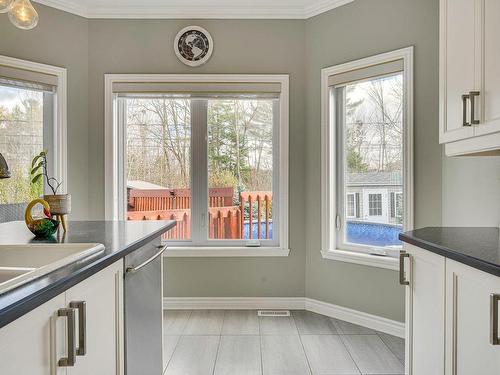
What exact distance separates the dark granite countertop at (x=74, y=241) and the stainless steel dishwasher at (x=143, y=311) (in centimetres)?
8

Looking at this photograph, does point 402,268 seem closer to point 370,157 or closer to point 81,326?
point 81,326

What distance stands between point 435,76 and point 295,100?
1.15 meters

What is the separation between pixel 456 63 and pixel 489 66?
0.82 ft

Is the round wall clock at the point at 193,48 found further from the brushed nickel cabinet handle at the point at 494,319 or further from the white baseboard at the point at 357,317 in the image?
the brushed nickel cabinet handle at the point at 494,319

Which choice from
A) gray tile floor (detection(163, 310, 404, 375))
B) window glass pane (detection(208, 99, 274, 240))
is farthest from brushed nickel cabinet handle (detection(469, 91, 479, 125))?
window glass pane (detection(208, 99, 274, 240))

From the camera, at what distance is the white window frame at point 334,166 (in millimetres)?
2764

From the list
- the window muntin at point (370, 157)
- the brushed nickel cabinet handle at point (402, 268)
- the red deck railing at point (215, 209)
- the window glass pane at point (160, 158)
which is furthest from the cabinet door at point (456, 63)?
the window glass pane at point (160, 158)

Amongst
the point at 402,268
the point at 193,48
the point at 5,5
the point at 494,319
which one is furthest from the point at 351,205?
the point at 5,5

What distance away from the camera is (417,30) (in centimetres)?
272

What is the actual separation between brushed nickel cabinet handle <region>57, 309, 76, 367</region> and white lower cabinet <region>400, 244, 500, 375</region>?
1191 mm

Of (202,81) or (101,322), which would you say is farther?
(202,81)

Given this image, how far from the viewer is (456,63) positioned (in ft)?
5.74

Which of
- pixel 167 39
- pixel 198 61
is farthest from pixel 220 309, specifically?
pixel 167 39

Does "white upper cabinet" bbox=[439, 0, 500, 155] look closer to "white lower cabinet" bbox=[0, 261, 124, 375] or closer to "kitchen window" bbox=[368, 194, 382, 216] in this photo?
"kitchen window" bbox=[368, 194, 382, 216]
